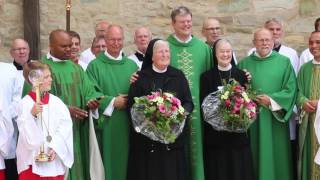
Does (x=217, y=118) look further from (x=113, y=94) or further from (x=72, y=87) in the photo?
(x=72, y=87)

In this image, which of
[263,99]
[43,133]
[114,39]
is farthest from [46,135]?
[263,99]

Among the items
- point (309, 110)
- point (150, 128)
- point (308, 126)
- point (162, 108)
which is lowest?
point (308, 126)

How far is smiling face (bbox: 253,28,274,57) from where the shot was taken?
776 centimetres

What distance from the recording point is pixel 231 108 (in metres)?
7.16

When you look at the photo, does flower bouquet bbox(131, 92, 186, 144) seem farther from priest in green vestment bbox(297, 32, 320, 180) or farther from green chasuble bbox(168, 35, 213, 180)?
priest in green vestment bbox(297, 32, 320, 180)

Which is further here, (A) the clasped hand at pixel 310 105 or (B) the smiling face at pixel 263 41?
(B) the smiling face at pixel 263 41

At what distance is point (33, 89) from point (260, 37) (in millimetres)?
2680

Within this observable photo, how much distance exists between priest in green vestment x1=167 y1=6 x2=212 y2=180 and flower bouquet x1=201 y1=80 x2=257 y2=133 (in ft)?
1.02

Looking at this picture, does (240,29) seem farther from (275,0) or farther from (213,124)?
(213,124)

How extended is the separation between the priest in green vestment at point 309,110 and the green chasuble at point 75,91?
7.46 feet

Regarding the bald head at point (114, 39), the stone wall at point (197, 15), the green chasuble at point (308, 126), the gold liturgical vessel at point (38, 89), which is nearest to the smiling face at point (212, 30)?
the green chasuble at point (308, 126)

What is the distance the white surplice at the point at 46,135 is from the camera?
636 cm

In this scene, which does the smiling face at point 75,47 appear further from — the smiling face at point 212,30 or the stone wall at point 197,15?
the stone wall at point 197,15

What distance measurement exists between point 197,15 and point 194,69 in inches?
127
